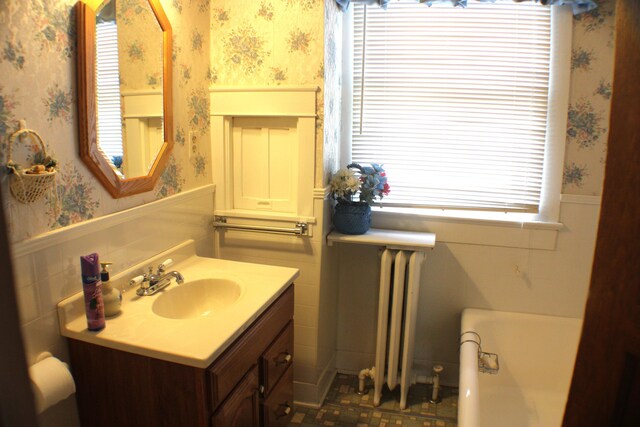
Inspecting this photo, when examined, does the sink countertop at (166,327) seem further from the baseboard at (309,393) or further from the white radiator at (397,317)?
the baseboard at (309,393)

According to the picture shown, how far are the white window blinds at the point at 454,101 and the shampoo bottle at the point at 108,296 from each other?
1.45 m

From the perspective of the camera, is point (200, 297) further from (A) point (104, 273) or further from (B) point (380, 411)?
(B) point (380, 411)

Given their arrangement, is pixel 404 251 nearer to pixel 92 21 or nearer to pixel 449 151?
pixel 449 151

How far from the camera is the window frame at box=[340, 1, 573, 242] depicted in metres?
2.21

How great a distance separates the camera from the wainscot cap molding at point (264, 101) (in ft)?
7.01

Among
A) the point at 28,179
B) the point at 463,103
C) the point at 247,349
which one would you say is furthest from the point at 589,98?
the point at 28,179

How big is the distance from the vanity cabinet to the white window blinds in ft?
4.21

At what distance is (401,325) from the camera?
2.42 meters

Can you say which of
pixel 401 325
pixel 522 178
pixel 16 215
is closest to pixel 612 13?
pixel 522 178

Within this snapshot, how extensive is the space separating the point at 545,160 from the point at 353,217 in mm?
993

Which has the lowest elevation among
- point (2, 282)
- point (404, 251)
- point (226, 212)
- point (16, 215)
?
point (404, 251)

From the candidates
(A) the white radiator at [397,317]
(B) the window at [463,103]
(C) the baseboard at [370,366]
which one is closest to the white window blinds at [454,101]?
(B) the window at [463,103]

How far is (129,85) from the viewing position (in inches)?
65.1

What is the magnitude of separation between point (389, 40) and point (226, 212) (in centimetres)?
119
